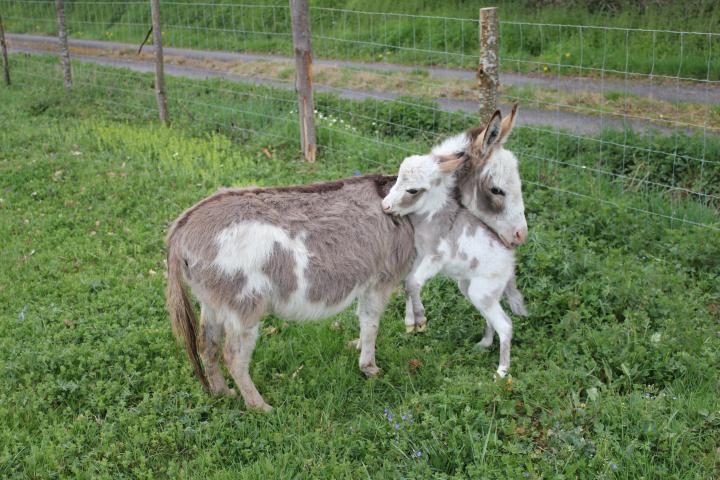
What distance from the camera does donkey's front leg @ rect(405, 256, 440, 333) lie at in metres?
4.25

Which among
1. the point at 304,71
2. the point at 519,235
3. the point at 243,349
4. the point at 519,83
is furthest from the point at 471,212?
the point at 519,83

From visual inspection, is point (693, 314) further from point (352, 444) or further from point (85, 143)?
point (85, 143)

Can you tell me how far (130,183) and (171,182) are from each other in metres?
0.44

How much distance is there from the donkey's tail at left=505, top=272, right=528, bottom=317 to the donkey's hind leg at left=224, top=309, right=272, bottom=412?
168cm

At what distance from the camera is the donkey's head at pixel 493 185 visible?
14.0 ft

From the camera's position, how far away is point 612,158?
7.21m

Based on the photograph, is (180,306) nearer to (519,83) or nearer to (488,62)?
(488,62)

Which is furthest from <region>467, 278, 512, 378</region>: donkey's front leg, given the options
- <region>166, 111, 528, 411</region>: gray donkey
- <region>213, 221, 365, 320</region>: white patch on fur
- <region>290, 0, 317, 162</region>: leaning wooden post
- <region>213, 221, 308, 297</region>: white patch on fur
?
<region>290, 0, 317, 162</region>: leaning wooden post

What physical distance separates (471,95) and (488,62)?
5.12 metres

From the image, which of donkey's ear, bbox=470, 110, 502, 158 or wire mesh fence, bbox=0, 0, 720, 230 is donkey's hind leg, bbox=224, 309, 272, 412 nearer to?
donkey's ear, bbox=470, 110, 502, 158

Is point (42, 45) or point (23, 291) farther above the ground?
point (42, 45)

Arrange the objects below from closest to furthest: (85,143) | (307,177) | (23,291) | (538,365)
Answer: (538,365) → (23,291) → (307,177) → (85,143)

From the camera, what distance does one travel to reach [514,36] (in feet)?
42.9

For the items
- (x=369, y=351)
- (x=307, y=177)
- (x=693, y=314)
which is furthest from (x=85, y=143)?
(x=693, y=314)
